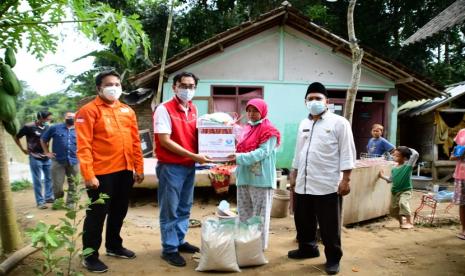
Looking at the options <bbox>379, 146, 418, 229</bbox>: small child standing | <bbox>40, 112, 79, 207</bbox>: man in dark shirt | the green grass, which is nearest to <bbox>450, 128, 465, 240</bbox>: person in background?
<bbox>379, 146, 418, 229</bbox>: small child standing

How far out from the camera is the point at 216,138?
3.48 meters

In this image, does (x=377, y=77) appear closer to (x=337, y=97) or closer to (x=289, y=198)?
(x=337, y=97)

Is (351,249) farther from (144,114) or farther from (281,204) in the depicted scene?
(144,114)

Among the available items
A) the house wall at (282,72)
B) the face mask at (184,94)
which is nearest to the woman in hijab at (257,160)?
the face mask at (184,94)

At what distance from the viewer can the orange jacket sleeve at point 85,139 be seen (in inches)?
126

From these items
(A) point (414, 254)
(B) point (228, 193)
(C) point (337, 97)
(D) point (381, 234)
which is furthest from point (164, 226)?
(C) point (337, 97)

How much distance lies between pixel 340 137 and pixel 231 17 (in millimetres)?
13501

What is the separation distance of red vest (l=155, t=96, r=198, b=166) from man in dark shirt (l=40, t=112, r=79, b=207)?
11.6 ft

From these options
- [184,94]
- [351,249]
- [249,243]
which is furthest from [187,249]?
[351,249]

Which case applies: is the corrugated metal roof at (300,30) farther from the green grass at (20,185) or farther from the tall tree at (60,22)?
the tall tree at (60,22)

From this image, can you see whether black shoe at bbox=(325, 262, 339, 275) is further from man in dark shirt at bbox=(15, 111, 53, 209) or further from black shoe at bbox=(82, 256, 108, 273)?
man in dark shirt at bbox=(15, 111, 53, 209)

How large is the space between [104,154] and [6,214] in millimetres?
1076

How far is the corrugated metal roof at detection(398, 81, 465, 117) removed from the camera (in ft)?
37.5

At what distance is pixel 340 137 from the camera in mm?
3432
